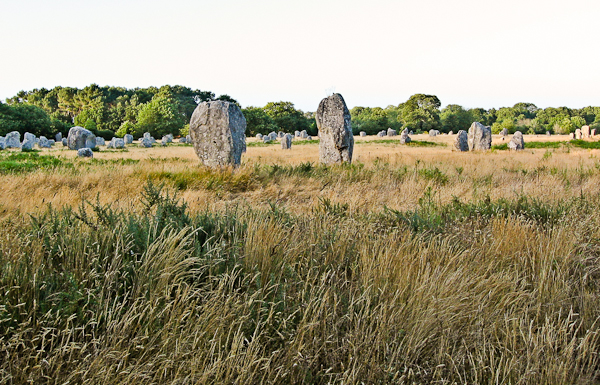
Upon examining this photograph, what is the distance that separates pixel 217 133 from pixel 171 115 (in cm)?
4801

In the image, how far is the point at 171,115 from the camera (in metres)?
56.0

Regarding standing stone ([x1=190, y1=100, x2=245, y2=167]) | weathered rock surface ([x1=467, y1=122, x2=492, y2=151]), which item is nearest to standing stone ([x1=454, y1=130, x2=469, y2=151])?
weathered rock surface ([x1=467, y1=122, x2=492, y2=151])

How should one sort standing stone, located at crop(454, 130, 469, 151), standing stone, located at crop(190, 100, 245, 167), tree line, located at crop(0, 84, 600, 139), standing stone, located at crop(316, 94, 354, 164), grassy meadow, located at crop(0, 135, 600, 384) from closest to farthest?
1. grassy meadow, located at crop(0, 135, 600, 384)
2. standing stone, located at crop(190, 100, 245, 167)
3. standing stone, located at crop(316, 94, 354, 164)
4. standing stone, located at crop(454, 130, 469, 151)
5. tree line, located at crop(0, 84, 600, 139)

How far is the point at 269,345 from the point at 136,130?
184ft

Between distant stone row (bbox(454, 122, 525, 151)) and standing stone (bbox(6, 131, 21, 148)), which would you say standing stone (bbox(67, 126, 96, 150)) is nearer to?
standing stone (bbox(6, 131, 21, 148))

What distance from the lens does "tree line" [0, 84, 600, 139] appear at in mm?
45456

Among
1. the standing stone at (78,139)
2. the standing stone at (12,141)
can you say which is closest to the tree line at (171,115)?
the standing stone at (12,141)

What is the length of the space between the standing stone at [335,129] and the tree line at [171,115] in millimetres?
34683

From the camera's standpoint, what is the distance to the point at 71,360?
72.4 inches

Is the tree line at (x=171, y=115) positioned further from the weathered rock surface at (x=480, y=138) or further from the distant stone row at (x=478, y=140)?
the weathered rock surface at (x=480, y=138)

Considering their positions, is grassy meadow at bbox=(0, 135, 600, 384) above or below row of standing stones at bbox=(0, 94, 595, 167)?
below

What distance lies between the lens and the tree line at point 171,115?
4546 cm

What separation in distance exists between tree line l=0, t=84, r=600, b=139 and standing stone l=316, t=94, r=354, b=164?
114 feet

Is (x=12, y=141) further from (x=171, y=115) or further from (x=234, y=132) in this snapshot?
(x=171, y=115)
